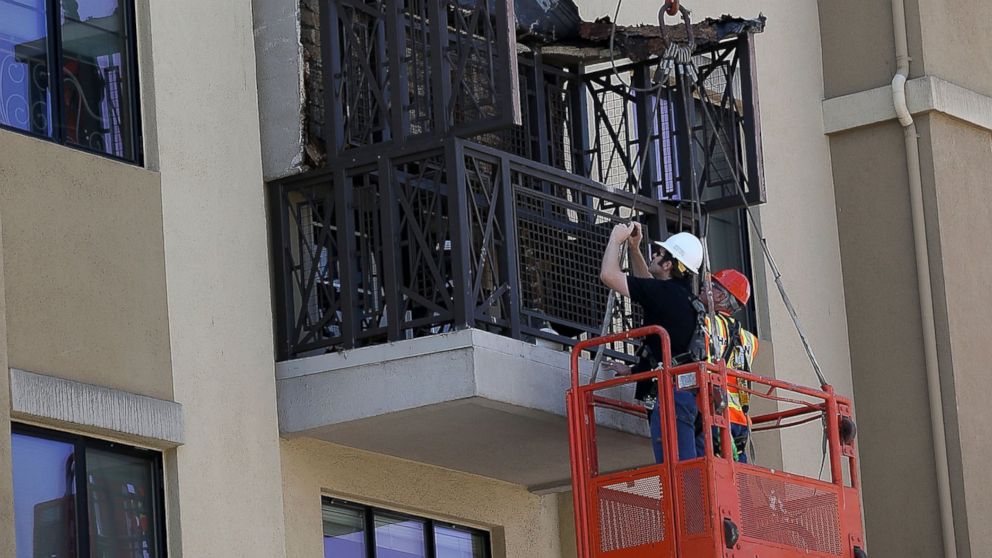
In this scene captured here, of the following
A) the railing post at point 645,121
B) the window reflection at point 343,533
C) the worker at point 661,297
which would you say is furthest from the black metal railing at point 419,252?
the railing post at point 645,121

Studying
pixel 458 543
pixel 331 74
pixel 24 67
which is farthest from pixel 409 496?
pixel 24 67

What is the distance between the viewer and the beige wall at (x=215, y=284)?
1371cm

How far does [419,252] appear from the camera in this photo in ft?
46.7

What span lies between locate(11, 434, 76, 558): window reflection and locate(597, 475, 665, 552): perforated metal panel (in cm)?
324

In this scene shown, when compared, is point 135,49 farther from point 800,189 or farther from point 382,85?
point 800,189

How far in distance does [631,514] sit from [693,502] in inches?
19.7

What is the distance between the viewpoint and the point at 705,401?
43.9ft

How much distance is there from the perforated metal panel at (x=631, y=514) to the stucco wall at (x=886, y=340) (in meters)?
6.59

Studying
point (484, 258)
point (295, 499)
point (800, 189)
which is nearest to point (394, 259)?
point (484, 258)

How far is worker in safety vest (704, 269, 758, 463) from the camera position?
14.4 m

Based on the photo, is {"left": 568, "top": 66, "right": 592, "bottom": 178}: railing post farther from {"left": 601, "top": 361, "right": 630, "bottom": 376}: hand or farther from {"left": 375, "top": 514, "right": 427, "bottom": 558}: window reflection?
{"left": 375, "top": 514, "right": 427, "bottom": 558}: window reflection

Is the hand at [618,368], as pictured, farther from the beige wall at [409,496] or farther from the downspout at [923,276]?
the downspout at [923,276]

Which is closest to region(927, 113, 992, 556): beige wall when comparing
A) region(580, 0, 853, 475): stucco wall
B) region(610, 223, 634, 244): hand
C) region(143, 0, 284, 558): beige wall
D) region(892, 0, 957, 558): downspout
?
region(892, 0, 957, 558): downspout

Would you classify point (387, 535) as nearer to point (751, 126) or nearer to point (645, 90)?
point (645, 90)
